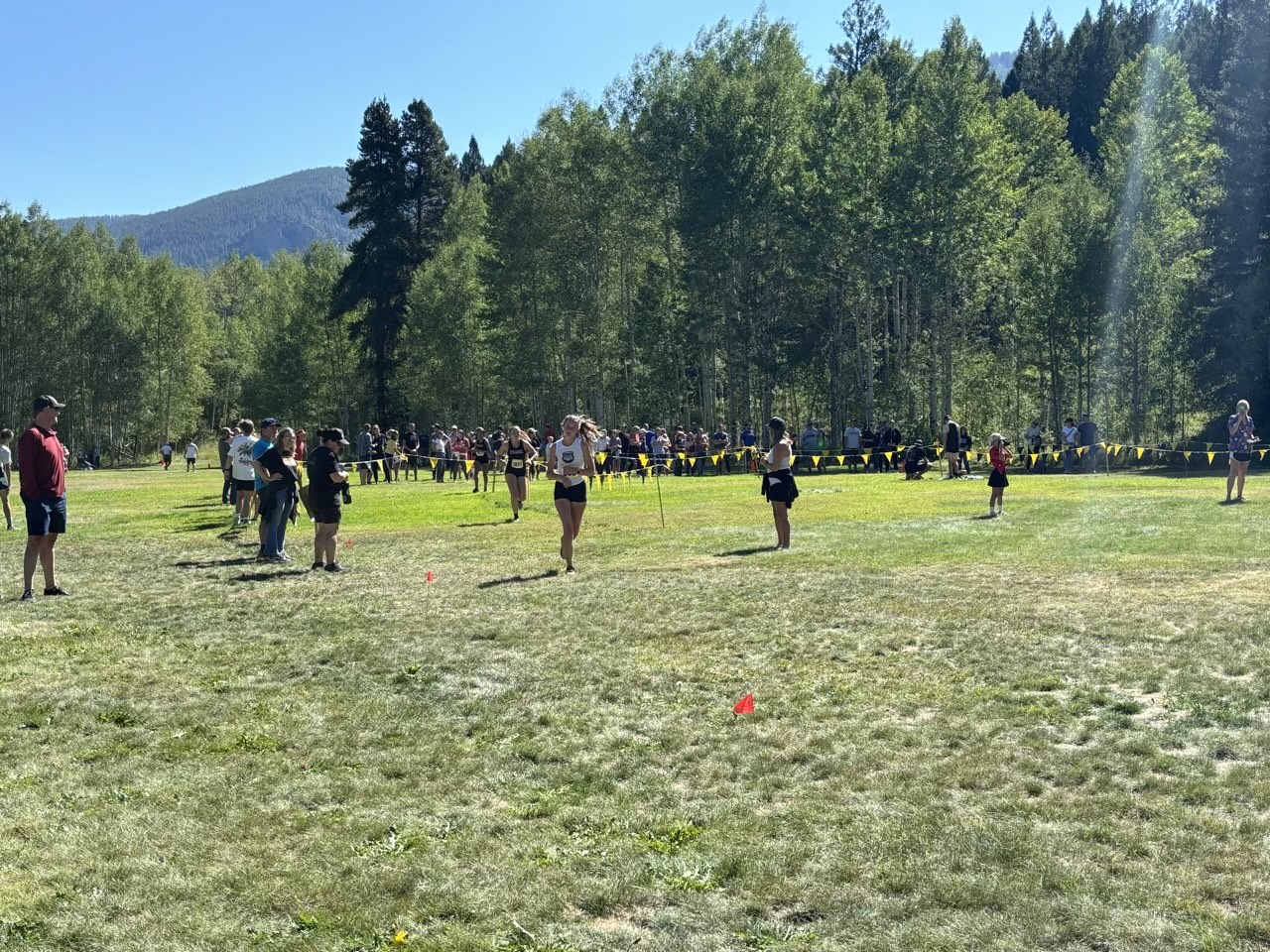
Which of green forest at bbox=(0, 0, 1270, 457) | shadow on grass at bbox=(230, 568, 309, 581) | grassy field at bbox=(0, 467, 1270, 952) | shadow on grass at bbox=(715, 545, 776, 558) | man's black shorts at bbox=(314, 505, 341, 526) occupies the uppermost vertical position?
green forest at bbox=(0, 0, 1270, 457)

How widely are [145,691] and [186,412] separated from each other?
77.8m

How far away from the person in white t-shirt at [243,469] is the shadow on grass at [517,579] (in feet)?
22.8

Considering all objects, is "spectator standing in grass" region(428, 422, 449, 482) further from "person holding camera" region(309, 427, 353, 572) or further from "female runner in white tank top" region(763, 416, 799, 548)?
"female runner in white tank top" region(763, 416, 799, 548)

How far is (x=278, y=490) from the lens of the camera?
17.1 m

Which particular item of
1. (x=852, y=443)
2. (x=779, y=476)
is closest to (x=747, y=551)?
(x=779, y=476)

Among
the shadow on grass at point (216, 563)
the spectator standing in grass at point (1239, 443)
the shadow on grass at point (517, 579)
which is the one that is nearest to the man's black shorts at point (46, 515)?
the shadow on grass at point (216, 563)

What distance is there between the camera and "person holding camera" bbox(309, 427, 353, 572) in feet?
52.3

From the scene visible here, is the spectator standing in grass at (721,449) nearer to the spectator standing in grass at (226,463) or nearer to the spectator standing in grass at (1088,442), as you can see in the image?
the spectator standing in grass at (1088,442)

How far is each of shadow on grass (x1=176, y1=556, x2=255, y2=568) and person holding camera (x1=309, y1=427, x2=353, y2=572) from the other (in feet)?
5.17

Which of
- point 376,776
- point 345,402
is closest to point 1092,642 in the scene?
point 376,776

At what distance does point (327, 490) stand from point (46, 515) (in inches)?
142

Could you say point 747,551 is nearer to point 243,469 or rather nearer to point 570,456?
point 570,456

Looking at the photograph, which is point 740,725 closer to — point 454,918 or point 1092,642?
point 454,918

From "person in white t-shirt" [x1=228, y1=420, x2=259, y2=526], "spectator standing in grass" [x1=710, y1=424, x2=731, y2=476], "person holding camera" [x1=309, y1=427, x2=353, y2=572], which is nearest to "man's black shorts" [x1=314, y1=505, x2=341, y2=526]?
"person holding camera" [x1=309, y1=427, x2=353, y2=572]
